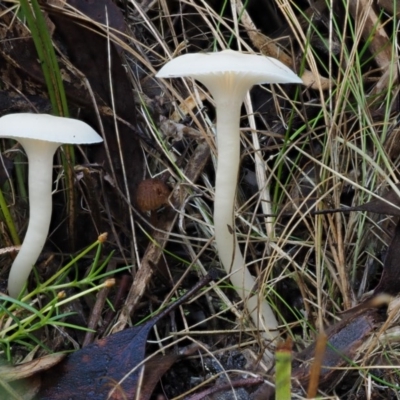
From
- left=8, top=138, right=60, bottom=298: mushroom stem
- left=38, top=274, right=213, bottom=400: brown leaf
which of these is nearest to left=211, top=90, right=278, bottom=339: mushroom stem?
left=38, top=274, right=213, bottom=400: brown leaf

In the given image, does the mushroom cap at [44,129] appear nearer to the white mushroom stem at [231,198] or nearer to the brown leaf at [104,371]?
the white mushroom stem at [231,198]

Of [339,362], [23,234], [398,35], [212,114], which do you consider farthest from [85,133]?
[398,35]

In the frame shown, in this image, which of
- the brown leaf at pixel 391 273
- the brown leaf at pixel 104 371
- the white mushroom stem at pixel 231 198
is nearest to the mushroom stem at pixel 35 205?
the brown leaf at pixel 104 371

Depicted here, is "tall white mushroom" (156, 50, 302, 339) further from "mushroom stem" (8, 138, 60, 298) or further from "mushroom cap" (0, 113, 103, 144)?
"mushroom stem" (8, 138, 60, 298)

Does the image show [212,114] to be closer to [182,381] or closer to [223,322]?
[223,322]

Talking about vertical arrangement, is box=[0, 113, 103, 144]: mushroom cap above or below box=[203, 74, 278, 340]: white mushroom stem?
above

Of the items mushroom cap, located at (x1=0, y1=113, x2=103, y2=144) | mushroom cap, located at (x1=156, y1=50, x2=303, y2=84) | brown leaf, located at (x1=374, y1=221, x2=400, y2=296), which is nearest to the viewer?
mushroom cap, located at (x1=156, y1=50, x2=303, y2=84)

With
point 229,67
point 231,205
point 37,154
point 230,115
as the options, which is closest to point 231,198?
point 231,205
